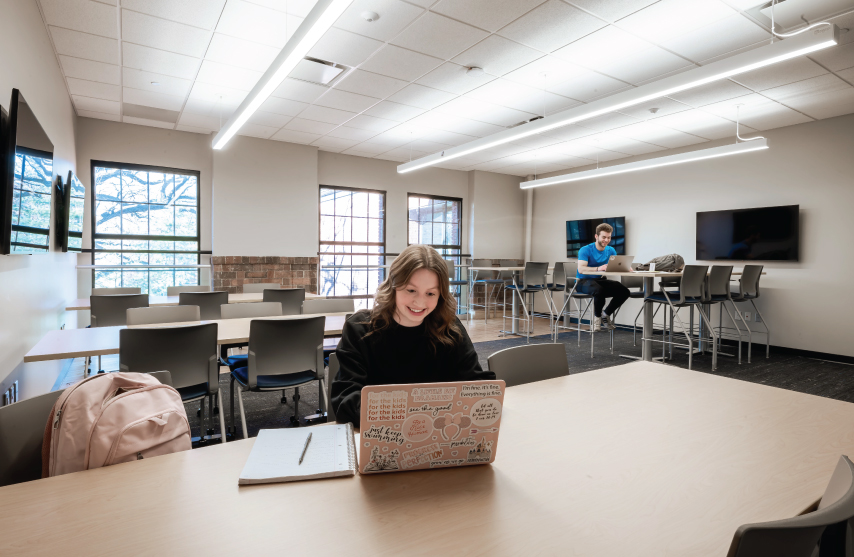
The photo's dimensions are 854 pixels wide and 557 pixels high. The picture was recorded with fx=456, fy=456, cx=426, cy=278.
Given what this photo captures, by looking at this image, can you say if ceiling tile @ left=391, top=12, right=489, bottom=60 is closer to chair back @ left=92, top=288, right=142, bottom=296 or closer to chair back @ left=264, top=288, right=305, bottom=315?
chair back @ left=264, top=288, right=305, bottom=315

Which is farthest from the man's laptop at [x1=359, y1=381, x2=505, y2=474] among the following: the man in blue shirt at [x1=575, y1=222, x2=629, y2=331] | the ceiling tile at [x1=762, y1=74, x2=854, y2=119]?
the ceiling tile at [x1=762, y1=74, x2=854, y2=119]

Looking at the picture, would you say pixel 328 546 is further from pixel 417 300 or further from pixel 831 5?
pixel 831 5

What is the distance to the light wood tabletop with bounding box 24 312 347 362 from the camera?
2.15 m

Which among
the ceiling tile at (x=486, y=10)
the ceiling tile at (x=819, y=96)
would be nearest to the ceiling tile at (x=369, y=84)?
the ceiling tile at (x=486, y=10)

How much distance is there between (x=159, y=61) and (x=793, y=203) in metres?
7.16

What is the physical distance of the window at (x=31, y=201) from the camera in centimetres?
248

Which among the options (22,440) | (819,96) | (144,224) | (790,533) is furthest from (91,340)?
(819,96)

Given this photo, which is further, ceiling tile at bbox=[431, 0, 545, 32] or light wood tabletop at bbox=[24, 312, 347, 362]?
ceiling tile at bbox=[431, 0, 545, 32]

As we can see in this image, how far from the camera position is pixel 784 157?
571 cm

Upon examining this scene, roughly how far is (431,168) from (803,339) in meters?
6.05

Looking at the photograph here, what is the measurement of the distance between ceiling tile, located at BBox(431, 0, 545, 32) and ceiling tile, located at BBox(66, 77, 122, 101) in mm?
3682

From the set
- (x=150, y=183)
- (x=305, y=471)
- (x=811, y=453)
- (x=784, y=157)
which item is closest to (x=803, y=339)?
(x=784, y=157)

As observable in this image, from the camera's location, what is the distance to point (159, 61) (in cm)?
405

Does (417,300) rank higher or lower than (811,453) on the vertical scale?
higher
